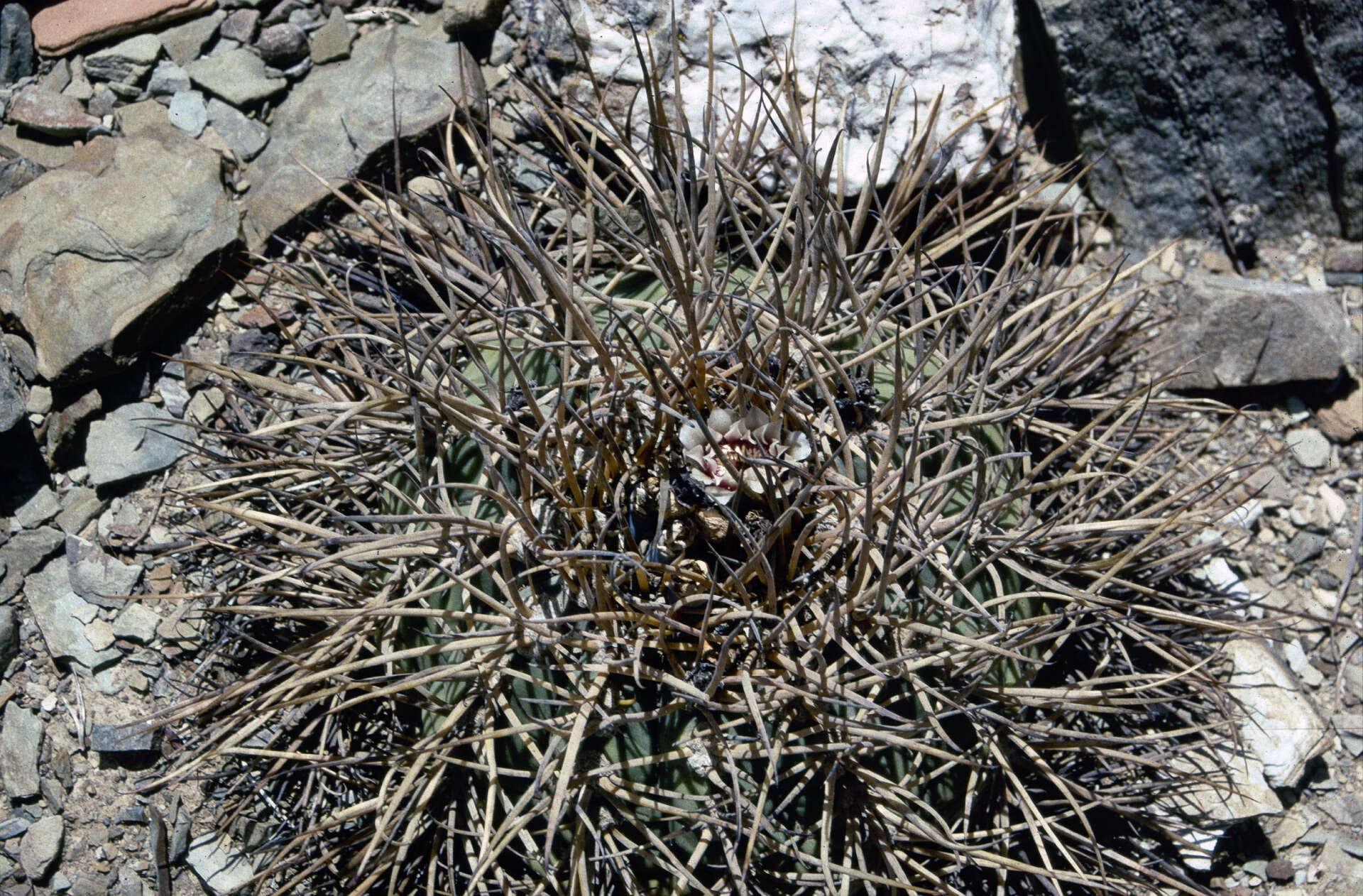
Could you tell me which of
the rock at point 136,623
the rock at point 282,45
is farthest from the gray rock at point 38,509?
the rock at point 282,45

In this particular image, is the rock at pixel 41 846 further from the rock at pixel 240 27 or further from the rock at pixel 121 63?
the rock at pixel 240 27

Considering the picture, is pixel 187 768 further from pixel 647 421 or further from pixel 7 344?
pixel 7 344

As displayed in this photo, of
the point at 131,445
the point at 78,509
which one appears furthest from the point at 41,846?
the point at 131,445

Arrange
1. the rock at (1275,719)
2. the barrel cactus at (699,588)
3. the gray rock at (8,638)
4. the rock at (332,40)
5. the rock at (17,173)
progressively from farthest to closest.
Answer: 1. the rock at (332,40)
2. the rock at (17,173)
3. the rock at (1275,719)
4. the gray rock at (8,638)
5. the barrel cactus at (699,588)

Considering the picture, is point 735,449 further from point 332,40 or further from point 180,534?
point 332,40

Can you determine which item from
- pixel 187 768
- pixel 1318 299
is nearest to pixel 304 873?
pixel 187 768
